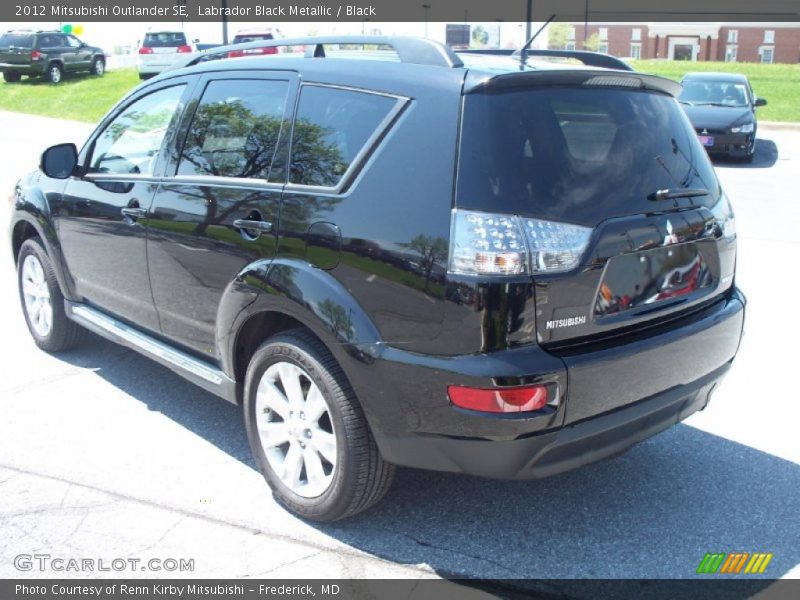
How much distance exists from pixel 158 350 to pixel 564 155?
237 cm

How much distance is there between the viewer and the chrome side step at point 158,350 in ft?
12.9

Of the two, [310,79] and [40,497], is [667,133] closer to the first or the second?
[310,79]

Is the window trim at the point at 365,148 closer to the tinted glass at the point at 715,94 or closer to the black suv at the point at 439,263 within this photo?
the black suv at the point at 439,263

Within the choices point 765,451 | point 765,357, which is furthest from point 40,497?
point 765,357

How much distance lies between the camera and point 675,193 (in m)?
3.33

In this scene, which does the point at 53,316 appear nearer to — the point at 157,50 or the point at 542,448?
the point at 542,448

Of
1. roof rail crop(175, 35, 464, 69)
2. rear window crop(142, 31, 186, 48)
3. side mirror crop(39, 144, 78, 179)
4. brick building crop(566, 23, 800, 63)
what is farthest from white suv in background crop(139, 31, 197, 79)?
brick building crop(566, 23, 800, 63)

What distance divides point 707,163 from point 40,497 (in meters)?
3.28

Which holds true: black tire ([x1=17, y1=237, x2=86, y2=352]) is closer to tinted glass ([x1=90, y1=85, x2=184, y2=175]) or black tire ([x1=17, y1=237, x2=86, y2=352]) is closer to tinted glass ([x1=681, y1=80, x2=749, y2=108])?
tinted glass ([x1=90, y1=85, x2=184, y2=175])

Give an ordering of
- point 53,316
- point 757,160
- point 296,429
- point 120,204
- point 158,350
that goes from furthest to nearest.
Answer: point 757,160 < point 53,316 < point 120,204 < point 158,350 < point 296,429

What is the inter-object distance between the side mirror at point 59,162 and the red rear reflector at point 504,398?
3172mm

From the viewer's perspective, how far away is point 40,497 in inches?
148

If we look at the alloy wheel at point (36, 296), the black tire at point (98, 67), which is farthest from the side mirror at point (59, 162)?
the black tire at point (98, 67)
